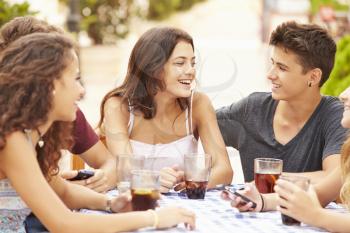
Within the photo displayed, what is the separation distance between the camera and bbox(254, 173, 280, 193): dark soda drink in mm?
2500

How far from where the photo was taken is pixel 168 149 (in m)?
3.14

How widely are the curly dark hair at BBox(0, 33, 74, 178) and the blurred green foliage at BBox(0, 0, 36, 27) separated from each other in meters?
2.70

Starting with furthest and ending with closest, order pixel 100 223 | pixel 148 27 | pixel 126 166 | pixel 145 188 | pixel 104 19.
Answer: pixel 148 27
pixel 104 19
pixel 126 166
pixel 145 188
pixel 100 223

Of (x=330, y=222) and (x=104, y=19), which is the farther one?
A: (x=104, y=19)

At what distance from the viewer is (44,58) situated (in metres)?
2.20

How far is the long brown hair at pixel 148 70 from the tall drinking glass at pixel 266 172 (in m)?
0.77

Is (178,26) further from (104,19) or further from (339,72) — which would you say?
(104,19)

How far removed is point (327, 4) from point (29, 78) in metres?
8.97

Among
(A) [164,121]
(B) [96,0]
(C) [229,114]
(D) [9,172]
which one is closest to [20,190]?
(D) [9,172]

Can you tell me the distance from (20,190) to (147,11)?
48.3 feet

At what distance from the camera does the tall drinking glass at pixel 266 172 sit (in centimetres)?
246

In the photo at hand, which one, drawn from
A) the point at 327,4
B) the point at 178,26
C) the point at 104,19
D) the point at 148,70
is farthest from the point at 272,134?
the point at 104,19

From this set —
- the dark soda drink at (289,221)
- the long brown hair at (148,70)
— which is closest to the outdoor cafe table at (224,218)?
the dark soda drink at (289,221)

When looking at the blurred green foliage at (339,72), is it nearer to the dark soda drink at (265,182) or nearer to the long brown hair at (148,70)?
the long brown hair at (148,70)
